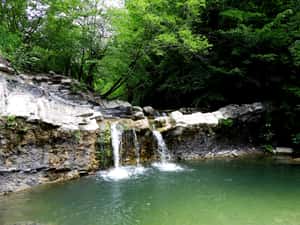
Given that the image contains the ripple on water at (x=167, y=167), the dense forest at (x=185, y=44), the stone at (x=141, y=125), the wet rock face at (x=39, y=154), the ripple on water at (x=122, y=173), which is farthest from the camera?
the dense forest at (x=185, y=44)

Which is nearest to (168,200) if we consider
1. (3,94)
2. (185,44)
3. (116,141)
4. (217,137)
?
(116,141)

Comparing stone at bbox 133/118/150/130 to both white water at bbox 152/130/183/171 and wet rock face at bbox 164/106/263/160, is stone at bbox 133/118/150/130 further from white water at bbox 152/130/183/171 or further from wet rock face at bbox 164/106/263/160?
wet rock face at bbox 164/106/263/160

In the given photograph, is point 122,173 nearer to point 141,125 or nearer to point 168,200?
point 141,125

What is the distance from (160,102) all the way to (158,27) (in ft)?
14.6

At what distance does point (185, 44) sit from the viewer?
Result: 12.5 meters

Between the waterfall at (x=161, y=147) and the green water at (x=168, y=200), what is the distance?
1497mm

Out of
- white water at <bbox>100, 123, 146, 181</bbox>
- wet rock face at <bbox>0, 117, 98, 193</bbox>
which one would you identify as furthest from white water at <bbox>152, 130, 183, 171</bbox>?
wet rock face at <bbox>0, 117, 98, 193</bbox>

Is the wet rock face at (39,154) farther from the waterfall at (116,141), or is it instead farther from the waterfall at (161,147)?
the waterfall at (161,147)

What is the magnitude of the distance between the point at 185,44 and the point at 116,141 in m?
4.99

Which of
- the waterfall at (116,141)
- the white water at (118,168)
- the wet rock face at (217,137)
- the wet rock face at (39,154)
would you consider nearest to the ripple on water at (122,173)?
the white water at (118,168)

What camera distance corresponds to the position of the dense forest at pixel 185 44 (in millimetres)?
11883

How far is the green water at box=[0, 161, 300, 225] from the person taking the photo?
5742 millimetres

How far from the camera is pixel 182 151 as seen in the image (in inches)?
432

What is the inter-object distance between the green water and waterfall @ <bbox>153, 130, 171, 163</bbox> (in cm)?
150
